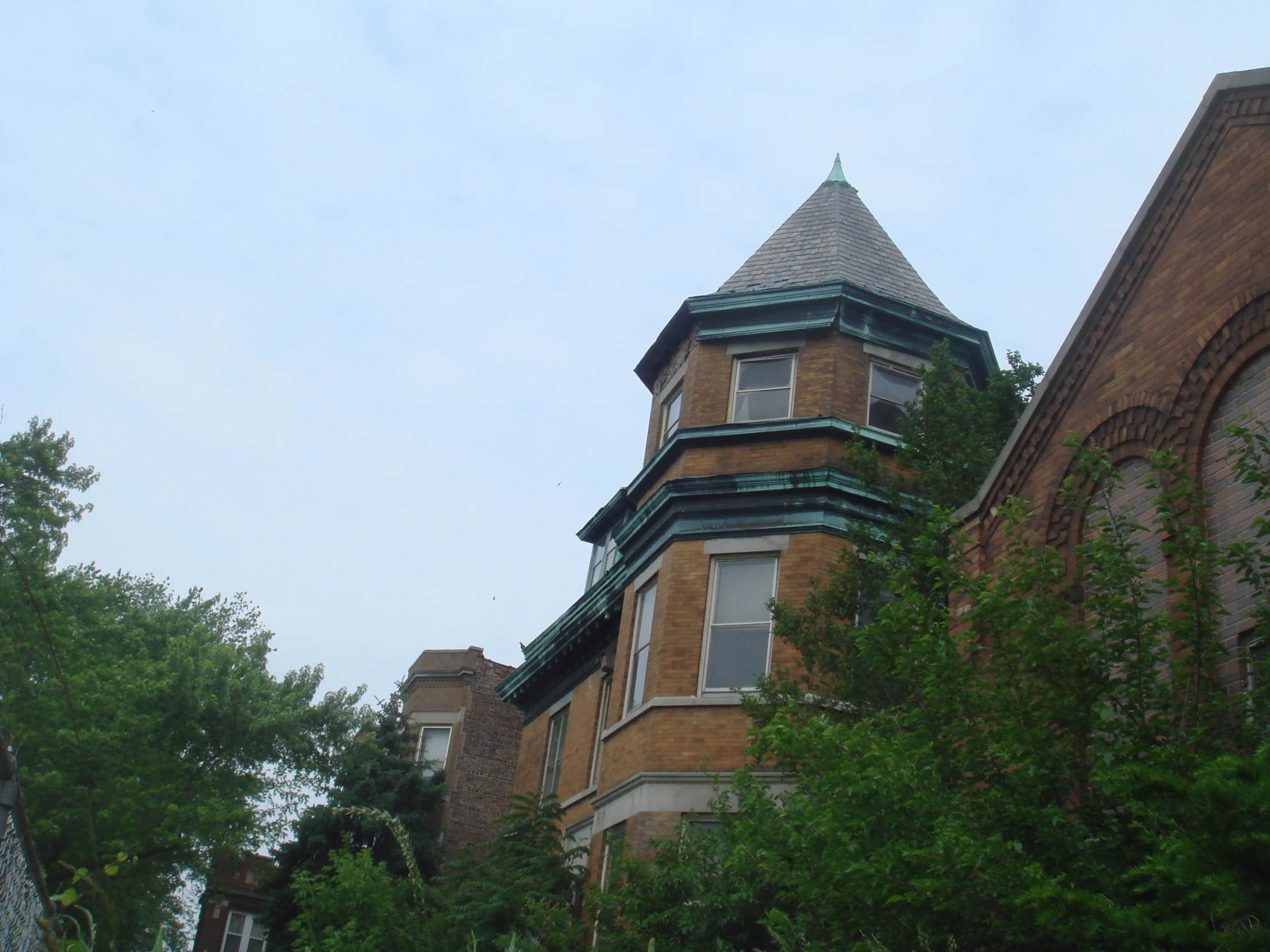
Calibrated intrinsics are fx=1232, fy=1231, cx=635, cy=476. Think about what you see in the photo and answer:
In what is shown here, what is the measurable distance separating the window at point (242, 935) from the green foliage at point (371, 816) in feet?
61.0

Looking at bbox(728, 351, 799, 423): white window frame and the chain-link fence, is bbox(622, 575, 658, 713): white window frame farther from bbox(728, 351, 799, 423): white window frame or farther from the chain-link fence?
the chain-link fence

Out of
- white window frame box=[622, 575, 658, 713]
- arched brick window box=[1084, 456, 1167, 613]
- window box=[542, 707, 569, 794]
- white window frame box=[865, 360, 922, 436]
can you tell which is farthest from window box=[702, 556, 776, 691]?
window box=[542, 707, 569, 794]

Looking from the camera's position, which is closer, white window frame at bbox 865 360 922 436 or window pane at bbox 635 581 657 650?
window pane at bbox 635 581 657 650

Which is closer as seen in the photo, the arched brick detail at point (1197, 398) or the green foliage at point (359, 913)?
the arched brick detail at point (1197, 398)

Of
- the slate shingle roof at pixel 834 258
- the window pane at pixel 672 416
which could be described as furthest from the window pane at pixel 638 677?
the slate shingle roof at pixel 834 258

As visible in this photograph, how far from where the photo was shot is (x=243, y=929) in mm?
45656

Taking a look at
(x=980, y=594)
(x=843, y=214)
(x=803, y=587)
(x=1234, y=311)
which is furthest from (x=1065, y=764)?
(x=843, y=214)

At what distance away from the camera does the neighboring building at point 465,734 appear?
3056cm

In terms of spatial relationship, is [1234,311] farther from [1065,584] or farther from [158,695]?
[158,695]

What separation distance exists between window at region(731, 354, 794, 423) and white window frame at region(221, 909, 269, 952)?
34812 mm

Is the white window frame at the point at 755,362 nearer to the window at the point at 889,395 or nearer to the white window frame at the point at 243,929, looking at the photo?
the window at the point at 889,395

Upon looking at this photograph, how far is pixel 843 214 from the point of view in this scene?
21.9 meters

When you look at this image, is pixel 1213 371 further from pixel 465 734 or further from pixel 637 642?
pixel 465 734

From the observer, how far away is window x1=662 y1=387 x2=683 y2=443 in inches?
795
